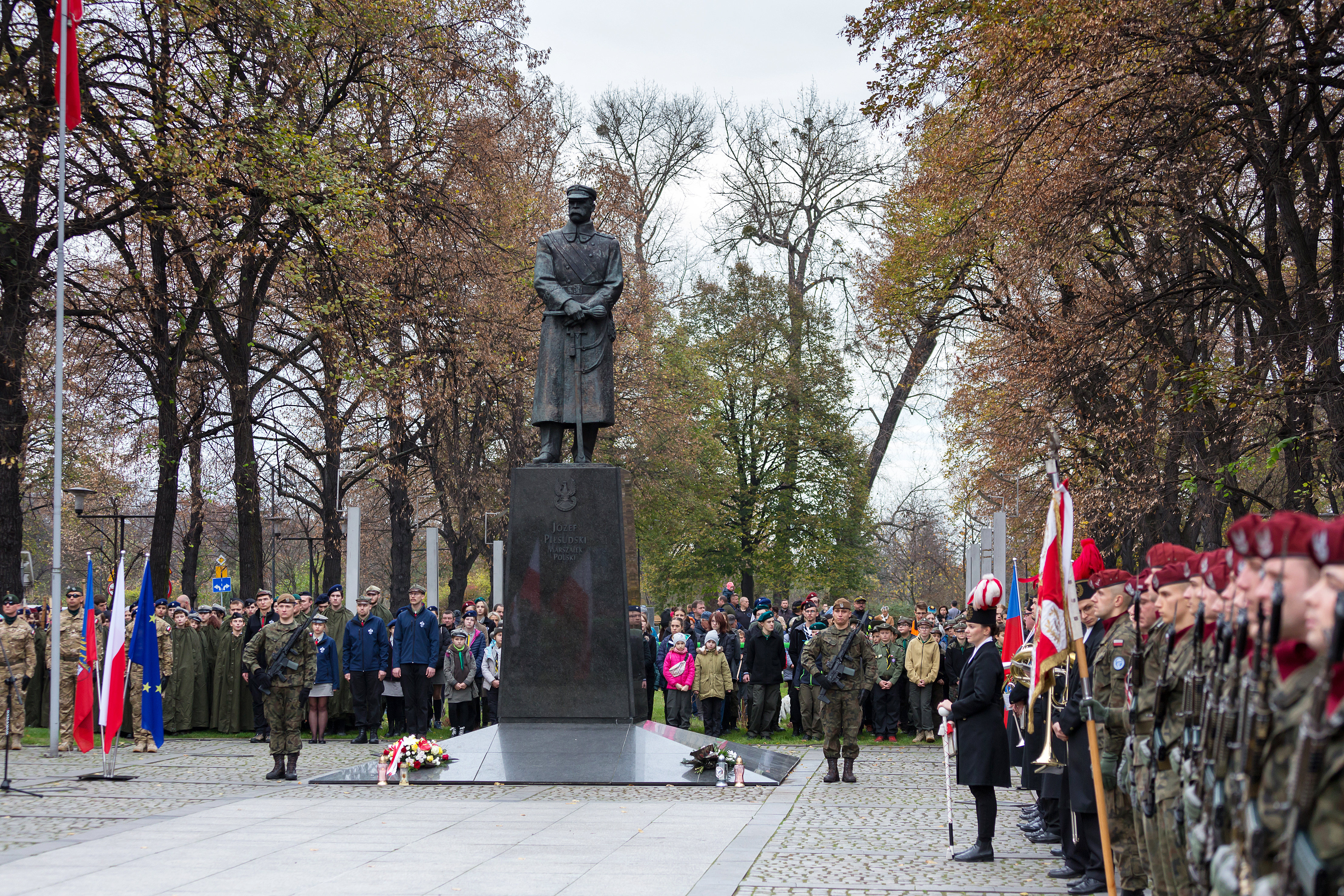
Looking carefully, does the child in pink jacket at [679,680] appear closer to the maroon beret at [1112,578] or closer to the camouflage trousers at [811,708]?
the camouflage trousers at [811,708]

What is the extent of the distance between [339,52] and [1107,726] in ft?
57.8

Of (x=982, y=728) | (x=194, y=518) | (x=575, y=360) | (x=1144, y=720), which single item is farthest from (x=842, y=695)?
(x=194, y=518)

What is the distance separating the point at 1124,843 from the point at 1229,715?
10.9ft

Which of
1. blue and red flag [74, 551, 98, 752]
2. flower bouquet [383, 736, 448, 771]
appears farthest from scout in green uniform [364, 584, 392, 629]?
flower bouquet [383, 736, 448, 771]

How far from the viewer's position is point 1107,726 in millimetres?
6805

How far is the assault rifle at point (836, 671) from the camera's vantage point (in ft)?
40.7

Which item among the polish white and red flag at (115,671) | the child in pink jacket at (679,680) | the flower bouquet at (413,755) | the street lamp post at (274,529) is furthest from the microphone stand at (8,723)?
the street lamp post at (274,529)

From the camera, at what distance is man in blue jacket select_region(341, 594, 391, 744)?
55.1ft

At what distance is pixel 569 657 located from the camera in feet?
40.5

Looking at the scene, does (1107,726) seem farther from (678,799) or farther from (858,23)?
(858,23)

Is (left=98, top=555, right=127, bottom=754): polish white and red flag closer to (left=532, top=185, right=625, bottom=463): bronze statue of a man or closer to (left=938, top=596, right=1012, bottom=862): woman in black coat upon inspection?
(left=532, top=185, right=625, bottom=463): bronze statue of a man

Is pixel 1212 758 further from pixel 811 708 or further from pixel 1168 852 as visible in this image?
pixel 811 708

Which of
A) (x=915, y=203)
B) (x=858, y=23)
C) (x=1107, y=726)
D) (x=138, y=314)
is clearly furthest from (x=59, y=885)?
(x=915, y=203)

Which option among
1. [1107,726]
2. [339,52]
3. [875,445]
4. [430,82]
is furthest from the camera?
[875,445]
